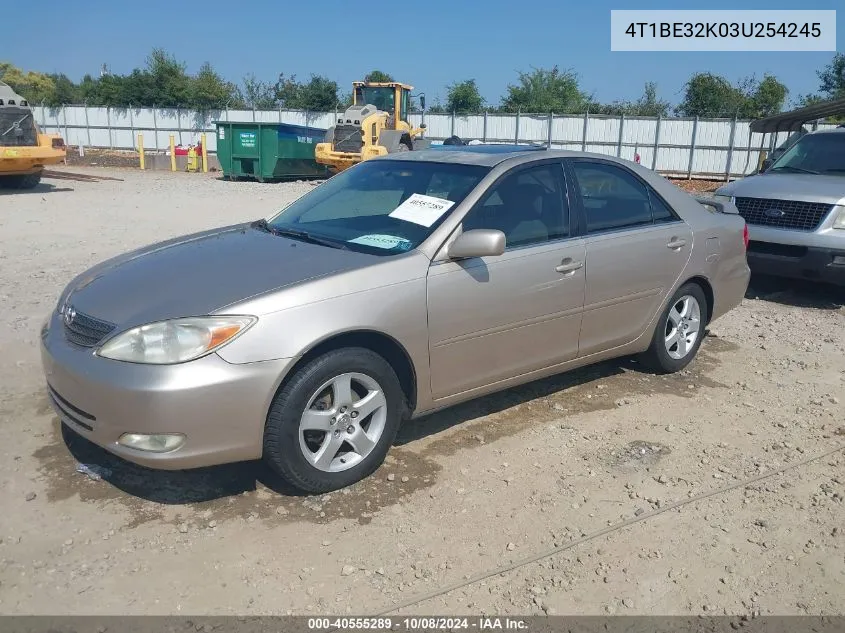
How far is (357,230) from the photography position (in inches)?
161

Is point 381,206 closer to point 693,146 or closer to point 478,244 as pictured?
point 478,244

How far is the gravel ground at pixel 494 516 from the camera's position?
2.83m

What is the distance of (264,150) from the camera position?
75.2 ft

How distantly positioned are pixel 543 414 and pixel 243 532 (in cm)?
214

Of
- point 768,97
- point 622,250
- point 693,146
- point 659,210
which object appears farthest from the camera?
point 768,97

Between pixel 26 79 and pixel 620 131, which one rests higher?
pixel 26 79

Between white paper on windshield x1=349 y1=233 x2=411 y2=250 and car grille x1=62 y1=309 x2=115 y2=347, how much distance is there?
1.33 metres

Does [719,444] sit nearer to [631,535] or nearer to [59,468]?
[631,535]

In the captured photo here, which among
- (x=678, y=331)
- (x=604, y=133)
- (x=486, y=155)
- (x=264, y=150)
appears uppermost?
(x=604, y=133)

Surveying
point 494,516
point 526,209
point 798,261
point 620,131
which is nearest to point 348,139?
point 620,131

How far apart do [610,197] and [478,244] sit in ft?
4.93

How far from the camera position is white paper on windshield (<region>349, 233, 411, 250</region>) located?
3797 millimetres

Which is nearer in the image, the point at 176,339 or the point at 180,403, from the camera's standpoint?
the point at 180,403

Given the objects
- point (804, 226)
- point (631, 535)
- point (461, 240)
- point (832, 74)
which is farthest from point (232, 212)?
point (832, 74)
